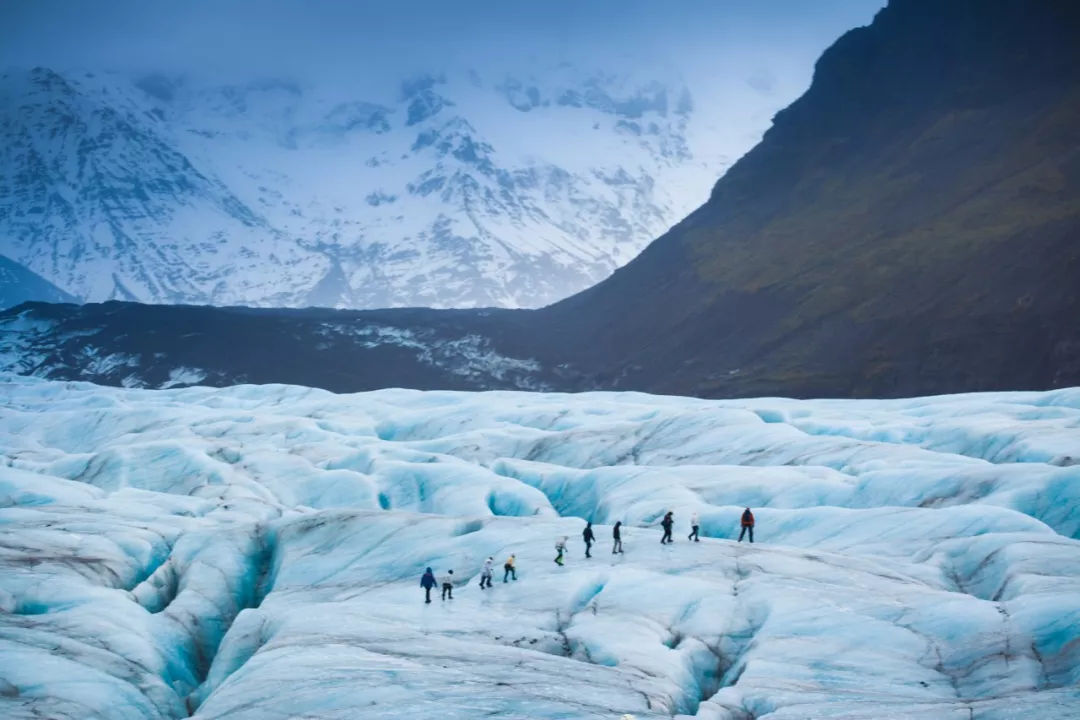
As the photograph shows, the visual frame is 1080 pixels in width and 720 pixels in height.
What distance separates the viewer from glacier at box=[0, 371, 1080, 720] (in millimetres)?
23766

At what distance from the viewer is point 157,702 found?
29.9 metres

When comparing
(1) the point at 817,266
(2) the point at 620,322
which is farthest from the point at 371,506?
(2) the point at 620,322

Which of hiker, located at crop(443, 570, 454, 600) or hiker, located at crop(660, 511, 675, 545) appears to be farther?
hiker, located at crop(660, 511, 675, 545)

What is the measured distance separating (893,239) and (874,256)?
4.38 m

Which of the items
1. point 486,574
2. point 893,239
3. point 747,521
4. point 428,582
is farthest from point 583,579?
point 893,239

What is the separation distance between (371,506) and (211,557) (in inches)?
640

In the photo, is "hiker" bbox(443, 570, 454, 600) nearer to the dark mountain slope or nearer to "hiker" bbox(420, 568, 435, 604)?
"hiker" bbox(420, 568, 435, 604)

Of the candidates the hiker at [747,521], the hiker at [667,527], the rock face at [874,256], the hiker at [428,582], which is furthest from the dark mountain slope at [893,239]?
the hiker at [428,582]

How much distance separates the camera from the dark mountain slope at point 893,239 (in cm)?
12038

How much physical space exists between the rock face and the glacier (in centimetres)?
5957

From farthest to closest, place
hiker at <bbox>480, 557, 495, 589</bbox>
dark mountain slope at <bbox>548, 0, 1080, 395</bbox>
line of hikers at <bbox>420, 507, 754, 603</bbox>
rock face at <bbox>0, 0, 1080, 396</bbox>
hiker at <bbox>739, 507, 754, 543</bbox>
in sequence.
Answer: rock face at <bbox>0, 0, 1080, 396</bbox> < dark mountain slope at <bbox>548, 0, 1080, 395</bbox> < hiker at <bbox>739, 507, 754, 543</bbox> < hiker at <bbox>480, 557, 495, 589</bbox> < line of hikers at <bbox>420, 507, 754, 603</bbox>

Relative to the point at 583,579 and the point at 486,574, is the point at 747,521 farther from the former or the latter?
the point at 486,574

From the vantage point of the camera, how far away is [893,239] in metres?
144

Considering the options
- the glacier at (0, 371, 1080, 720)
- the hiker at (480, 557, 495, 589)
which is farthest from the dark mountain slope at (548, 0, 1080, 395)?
the hiker at (480, 557, 495, 589)
